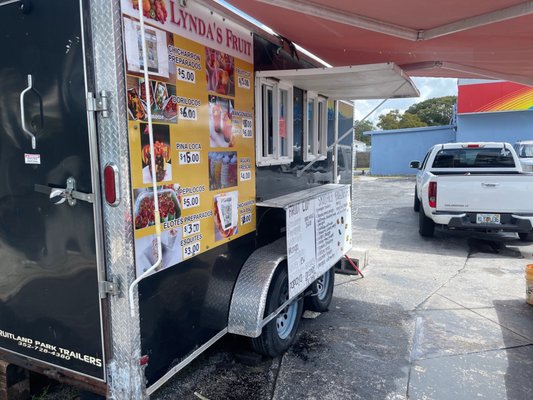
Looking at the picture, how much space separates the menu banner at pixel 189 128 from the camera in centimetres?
220

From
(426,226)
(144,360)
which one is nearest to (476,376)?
(144,360)

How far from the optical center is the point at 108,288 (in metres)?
2.20

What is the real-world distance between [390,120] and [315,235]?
41422 millimetres

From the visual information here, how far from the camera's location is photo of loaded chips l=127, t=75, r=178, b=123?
2.13m

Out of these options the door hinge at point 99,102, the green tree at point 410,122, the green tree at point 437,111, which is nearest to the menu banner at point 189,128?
the door hinge at point 99,102

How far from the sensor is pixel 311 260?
390 centimetres

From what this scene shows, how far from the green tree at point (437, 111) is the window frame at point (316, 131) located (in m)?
36.7

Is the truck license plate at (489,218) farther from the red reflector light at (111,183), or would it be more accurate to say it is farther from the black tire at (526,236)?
the red reflector light at (111,183)

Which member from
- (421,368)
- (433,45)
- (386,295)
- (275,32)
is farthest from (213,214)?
(386,295)

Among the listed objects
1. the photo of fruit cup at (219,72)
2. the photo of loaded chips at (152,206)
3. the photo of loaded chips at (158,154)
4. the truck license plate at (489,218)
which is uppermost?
the photo of fruit cup at (219,72)

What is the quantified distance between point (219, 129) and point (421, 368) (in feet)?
8.20

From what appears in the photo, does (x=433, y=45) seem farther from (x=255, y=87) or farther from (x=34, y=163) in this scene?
(x=34, y=163)

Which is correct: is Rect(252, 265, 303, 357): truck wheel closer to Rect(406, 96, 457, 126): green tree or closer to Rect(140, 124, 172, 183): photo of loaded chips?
Rect(140, 124, 172, 183): photo of loaded chips

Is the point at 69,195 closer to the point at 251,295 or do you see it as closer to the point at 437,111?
the point at 251,295
